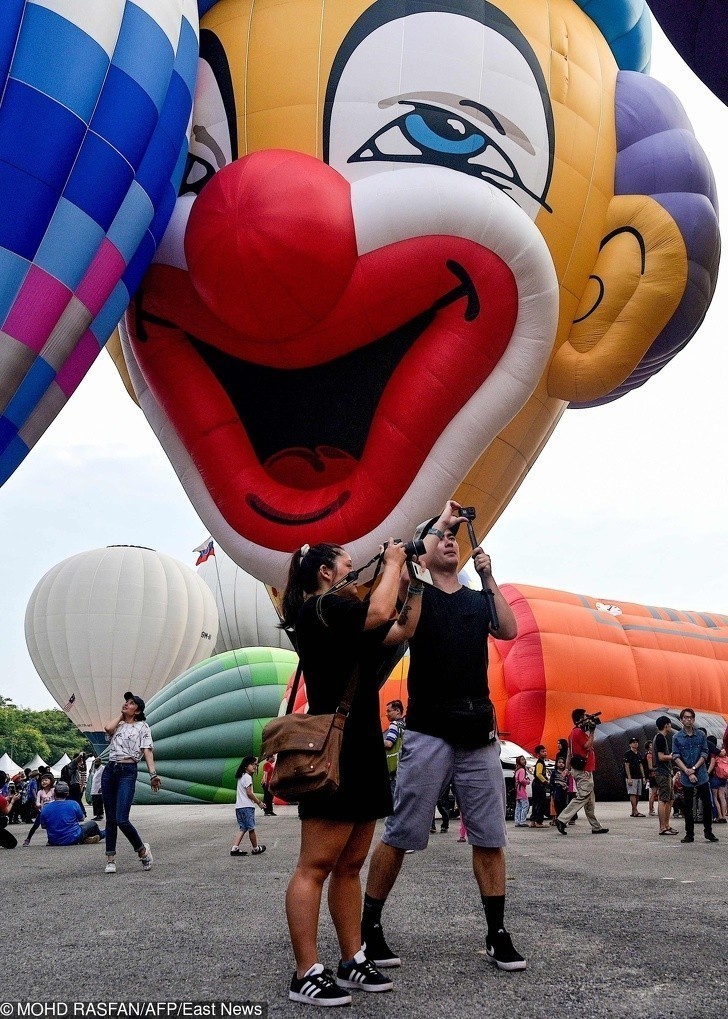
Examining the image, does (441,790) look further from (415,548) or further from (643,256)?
(643,256)

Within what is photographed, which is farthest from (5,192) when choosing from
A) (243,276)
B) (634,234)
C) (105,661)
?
(105,661)

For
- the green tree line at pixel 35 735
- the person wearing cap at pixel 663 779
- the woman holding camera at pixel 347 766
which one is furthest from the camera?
the green tree line at pixel 35 735

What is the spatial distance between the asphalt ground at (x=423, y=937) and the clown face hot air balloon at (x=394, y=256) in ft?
12.4

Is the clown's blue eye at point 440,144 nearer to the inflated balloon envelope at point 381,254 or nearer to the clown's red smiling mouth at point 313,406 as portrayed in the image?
the inflated balloon envelope at point 381,254

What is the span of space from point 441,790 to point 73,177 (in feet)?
19.3

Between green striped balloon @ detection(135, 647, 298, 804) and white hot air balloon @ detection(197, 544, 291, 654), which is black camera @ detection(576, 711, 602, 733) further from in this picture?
white hot air balloon @ detection(197, 544, 291, 654)

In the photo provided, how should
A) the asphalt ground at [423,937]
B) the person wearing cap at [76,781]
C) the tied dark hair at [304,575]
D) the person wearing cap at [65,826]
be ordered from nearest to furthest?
the asphalt ground at [423,937]
the tied dark hair at [304,575]
the person wearing cap at [65,826]
the person wearing cap at [76,781]

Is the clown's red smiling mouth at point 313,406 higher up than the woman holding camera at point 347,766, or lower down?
higher up

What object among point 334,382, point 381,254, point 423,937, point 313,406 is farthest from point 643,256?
point 423,937

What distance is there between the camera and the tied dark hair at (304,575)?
3.25m

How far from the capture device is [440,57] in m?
8.40

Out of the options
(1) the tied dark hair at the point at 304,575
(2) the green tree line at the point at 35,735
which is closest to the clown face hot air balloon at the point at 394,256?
(1) the tied dark hair at the point at 304,575

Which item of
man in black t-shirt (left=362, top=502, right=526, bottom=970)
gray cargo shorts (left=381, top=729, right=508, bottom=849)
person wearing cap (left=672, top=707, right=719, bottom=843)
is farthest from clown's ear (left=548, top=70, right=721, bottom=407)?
gray cargo shorts (left=381, top=729, right=508, bottom=849)

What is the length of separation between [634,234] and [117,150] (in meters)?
4.85
